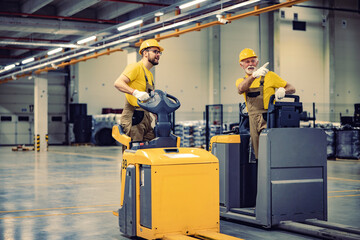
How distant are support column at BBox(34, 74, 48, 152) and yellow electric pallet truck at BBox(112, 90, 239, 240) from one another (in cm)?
2018

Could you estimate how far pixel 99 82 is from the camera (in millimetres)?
29797

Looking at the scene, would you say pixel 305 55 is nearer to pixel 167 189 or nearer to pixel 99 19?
pixel 99 19

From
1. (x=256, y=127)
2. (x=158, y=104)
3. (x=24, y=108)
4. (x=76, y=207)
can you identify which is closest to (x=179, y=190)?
(x=158, y=104)

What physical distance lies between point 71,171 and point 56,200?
198 inches

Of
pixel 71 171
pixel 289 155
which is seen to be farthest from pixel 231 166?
pixel 71 171

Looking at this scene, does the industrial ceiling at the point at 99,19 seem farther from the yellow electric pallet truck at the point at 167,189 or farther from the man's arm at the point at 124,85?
the yellow electric pallet truck at the point at 167,189

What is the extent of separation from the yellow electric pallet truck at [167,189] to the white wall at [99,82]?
1002 inches

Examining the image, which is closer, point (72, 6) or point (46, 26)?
point (72, 6)

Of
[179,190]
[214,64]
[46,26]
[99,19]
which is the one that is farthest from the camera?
[214,64]

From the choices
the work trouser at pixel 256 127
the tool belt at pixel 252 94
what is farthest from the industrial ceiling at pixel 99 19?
the work trouser at pixel 256 127

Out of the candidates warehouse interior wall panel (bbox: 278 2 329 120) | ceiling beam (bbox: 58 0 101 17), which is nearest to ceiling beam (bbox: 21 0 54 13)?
ceiling beam (bbox: 58 0 101 17)

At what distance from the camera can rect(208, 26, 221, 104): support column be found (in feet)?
92.8

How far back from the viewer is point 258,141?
17.6 ft

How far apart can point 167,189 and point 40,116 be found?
70.5 feet
